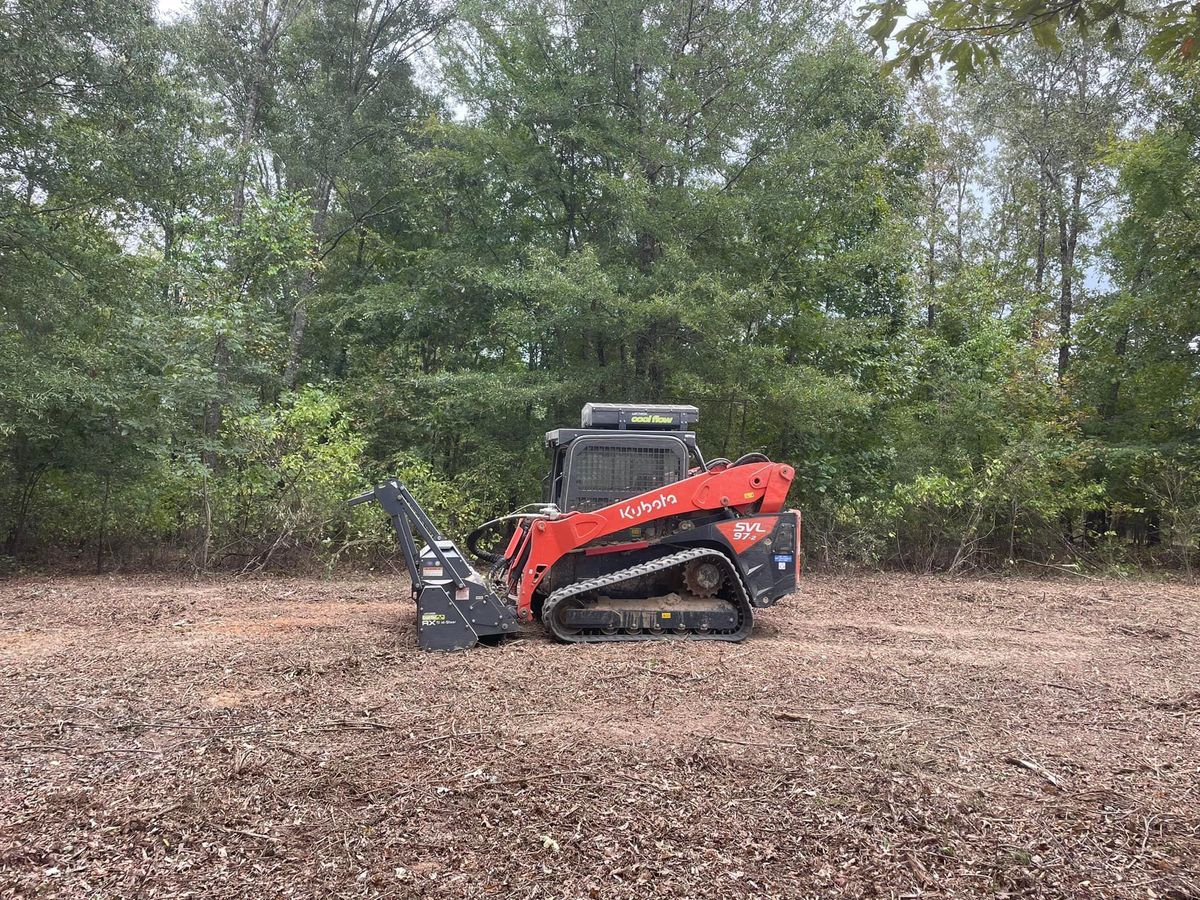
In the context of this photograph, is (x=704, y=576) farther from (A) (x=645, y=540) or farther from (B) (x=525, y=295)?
(B) (x=525, y=295)

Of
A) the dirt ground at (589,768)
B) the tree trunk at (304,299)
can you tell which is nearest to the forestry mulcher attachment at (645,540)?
the dirt ground at (589,768)

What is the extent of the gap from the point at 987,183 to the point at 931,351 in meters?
10.1

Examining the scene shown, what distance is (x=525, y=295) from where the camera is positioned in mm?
12469

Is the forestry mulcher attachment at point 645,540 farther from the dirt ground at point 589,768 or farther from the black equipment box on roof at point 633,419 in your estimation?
the dirt ground at point 589,768

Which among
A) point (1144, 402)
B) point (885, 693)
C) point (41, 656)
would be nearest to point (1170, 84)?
point (1144, 402)

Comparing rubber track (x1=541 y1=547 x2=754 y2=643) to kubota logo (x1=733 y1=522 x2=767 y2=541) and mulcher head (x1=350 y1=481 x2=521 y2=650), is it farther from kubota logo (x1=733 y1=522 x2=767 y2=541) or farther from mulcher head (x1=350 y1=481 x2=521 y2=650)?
mulcher head (x1=350 y1=481 x2=521 y2=650)

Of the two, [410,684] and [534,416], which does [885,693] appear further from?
[534,416]

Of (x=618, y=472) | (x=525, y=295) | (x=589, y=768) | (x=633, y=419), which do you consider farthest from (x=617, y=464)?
(x=525, y=295)

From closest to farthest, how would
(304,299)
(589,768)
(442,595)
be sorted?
1. (589,768)
2. (442,595)
3. (304,299)

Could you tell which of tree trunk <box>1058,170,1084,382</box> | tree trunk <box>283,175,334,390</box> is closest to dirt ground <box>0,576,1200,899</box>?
tree trunk <box>283,175,334,390</box>

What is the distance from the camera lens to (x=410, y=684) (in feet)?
15.9

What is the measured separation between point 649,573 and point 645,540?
0.28m

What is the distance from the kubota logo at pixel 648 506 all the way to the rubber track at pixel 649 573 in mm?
417

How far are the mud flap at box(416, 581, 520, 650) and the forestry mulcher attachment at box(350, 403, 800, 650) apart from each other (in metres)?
0.10
